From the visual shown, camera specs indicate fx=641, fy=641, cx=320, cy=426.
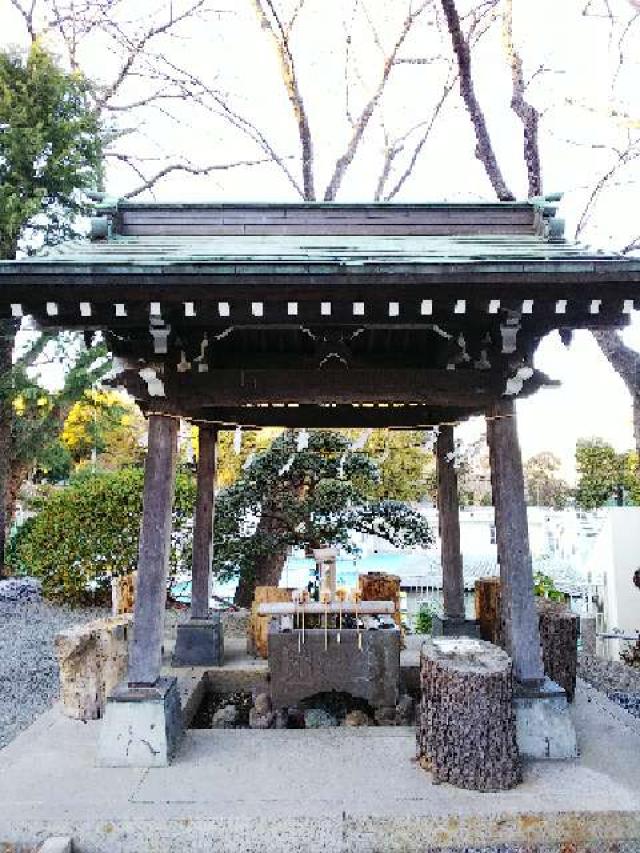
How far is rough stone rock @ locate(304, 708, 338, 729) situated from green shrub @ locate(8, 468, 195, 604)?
5.82 m

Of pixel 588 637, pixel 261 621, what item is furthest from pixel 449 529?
pixel 588 637

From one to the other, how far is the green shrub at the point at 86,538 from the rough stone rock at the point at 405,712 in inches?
242

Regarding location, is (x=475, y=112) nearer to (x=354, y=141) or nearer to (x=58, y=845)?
(x=354, y=141)

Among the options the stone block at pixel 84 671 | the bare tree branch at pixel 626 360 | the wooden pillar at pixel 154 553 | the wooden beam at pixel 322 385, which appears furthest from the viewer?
the bare tree branch at pixel 626 360

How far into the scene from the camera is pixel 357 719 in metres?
4.97

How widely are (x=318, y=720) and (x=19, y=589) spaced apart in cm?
852

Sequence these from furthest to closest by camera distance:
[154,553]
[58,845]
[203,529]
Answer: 1. [203,529]
2. [154,553]
3. [58,845]

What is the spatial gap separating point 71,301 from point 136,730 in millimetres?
2735

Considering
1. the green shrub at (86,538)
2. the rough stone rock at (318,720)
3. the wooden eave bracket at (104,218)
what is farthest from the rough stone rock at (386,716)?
the green shrub at (86,538)

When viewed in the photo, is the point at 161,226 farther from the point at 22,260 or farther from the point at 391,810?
the point at 391,810

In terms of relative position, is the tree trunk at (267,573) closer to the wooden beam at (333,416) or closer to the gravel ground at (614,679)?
the wooden beam at (333,416)

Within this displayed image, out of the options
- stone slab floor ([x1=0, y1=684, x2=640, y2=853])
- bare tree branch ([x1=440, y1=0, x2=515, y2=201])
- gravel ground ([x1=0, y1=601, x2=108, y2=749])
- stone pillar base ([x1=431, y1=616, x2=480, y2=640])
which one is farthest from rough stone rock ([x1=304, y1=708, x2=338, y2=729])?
bare tree branch ([x1=440, y1=0, x2=515, y2=201])

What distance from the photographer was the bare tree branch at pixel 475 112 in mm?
9823

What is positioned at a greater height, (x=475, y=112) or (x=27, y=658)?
(x=475, y=112)
